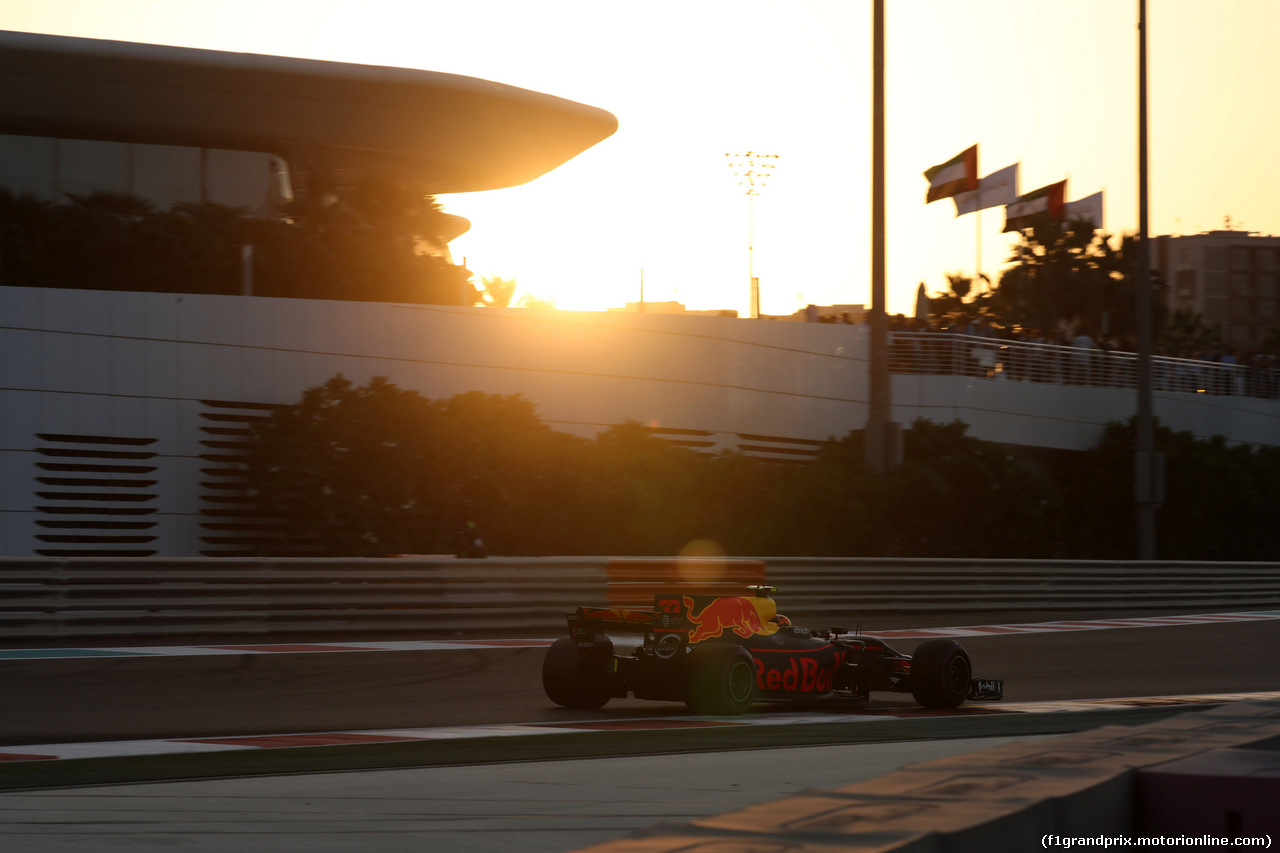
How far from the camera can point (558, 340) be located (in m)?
26.2

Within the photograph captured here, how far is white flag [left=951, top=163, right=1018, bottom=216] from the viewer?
37.0 m

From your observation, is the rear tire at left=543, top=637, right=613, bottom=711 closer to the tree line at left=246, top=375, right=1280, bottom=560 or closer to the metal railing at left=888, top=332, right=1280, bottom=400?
the tree line at left=246, top=375, right=1280, bottom=560

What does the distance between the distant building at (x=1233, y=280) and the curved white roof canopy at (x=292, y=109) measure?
134 m

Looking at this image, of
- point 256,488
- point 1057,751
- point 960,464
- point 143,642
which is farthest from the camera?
point 960,464

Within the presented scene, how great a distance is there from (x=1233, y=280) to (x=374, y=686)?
163 meters

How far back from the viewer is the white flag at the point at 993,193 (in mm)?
37000

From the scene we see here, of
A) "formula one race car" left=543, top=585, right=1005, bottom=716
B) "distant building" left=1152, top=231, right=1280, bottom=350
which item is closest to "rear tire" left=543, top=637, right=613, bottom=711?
"formula one race car" left=543, top=585, right=1005, bottom=716

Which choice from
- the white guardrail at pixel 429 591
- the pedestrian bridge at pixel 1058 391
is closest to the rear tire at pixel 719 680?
the white guardrail at pixel 429 591

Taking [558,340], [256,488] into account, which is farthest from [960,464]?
[256,488]

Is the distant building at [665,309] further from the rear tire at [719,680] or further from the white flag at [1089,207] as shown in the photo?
the rear tire at [719,680]

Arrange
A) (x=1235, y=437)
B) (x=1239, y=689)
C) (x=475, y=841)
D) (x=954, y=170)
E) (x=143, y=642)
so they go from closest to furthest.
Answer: (x=475, y=841) → (x=1239, y=689) → (x=143, y=642) → (x=954, y=170) → (x=1235, y=437)

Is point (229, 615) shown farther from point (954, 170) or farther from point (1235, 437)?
point (1235, 437)

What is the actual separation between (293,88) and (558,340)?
9794mm

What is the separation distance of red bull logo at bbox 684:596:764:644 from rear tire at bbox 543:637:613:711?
73cm
